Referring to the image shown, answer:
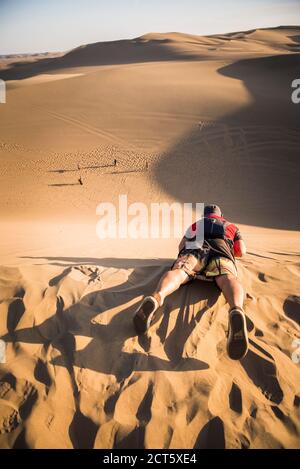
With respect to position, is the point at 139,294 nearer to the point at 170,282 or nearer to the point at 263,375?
the point at 170,282

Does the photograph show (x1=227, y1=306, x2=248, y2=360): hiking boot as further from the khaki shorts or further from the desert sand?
the khaki shorts

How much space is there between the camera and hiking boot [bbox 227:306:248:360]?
2.54m

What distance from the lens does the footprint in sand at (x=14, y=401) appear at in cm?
227

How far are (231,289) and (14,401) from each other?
195 centimetres

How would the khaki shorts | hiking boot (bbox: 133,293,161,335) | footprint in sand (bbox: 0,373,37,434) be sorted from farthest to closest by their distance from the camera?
the khaki shorts
hiking boot (bbox: 133,293,161,335)
footprint in sand (bbox: 0,373,37,434)

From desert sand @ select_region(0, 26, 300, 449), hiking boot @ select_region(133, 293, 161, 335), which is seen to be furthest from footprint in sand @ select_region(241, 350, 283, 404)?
hiking boot @ select_region(133, 293, 161, 335)

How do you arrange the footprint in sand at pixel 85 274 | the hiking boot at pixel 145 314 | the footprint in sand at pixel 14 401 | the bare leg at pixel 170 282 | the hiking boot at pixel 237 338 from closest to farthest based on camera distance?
the footprint in sand at pixel 14 401 < the hiking boot at pixel 237 338 < the hiking boot at pixel 145 314 < the bare leg at pixel 170 282 < the footprint in sand at pixel 85 274

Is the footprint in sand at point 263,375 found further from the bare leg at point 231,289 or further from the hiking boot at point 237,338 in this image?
the bare leg at point 231,289

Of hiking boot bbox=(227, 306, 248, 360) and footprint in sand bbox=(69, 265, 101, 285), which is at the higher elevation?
footprint in sand bbox=(69, 265, 101, 285)

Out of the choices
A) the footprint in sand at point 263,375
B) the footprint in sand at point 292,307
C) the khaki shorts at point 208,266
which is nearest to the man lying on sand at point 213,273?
the khaki shorts at point 208,266

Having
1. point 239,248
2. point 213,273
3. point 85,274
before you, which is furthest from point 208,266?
point 85,274

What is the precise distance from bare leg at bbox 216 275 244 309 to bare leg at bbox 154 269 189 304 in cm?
35

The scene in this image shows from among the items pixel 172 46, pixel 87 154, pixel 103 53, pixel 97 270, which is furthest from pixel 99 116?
pixel 103 53

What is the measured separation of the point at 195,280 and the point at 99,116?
1147 centimetres
